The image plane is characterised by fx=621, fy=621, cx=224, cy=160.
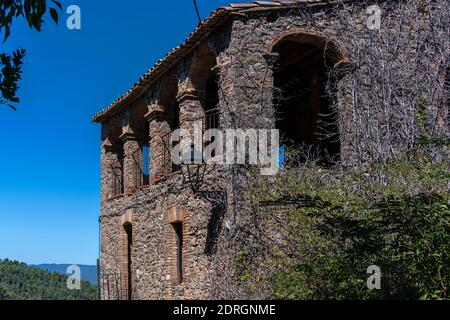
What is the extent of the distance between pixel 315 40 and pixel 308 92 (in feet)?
14.1

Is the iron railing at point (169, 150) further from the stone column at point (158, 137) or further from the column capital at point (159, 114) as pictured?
the column capital at point (159, 114)

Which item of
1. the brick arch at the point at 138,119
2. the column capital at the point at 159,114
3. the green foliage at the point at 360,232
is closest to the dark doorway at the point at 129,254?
the brick arch at the point at 138,119

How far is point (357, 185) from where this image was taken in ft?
31.7

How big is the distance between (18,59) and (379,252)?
413cm

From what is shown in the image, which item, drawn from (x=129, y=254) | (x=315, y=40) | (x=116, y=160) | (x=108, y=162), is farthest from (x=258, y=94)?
(x=108, y=162)

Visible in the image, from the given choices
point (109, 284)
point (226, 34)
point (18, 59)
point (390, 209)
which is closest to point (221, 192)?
point (226, 34)

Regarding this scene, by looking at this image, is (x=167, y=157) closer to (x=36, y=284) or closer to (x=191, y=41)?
(x=191, y=41)

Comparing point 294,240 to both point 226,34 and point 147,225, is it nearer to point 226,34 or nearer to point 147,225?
point 226,34

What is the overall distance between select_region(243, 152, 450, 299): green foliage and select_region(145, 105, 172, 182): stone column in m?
4.24

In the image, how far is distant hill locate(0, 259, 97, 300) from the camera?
18.1 m

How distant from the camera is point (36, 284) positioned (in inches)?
753

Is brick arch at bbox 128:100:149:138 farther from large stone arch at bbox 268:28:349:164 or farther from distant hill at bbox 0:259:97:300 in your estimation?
distant hill at bbox 0:259:97:300

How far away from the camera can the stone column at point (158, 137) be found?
13633mm
